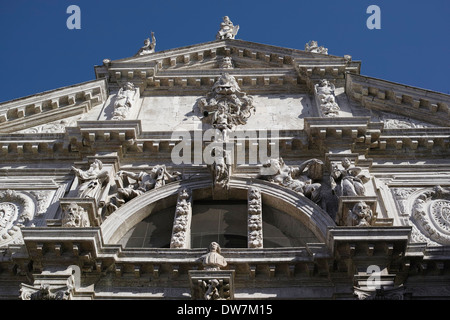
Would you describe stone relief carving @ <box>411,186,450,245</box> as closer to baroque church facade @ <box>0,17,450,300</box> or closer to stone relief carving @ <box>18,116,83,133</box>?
baroque church facade @ <box>0,17,450,300</box>

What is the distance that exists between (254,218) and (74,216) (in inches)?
164

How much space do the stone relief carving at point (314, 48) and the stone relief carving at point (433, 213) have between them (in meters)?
8.58

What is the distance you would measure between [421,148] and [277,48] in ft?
23.6

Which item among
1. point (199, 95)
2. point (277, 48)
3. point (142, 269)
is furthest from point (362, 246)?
point (277, 48)

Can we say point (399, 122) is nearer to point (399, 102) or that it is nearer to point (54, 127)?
point (399, 102)

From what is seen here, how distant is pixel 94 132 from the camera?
1714 cm

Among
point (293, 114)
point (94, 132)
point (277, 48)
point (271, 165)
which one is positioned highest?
point (277, 48)

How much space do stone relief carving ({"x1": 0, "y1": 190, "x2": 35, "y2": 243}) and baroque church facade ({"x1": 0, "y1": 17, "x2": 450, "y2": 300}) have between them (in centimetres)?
4

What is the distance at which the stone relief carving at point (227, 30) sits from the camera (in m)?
24.4

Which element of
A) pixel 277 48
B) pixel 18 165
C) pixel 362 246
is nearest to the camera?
pixel 362 246

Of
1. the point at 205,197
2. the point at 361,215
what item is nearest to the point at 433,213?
the point at 361,215

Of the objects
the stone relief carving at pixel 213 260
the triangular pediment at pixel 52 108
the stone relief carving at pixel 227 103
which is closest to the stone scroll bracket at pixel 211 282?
the stone relief carving at pixel 213 260

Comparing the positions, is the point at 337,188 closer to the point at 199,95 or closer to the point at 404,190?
the point at 404,190

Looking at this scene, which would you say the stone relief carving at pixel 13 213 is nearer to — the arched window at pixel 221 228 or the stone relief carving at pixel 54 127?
the arched window at pixel 221 228
